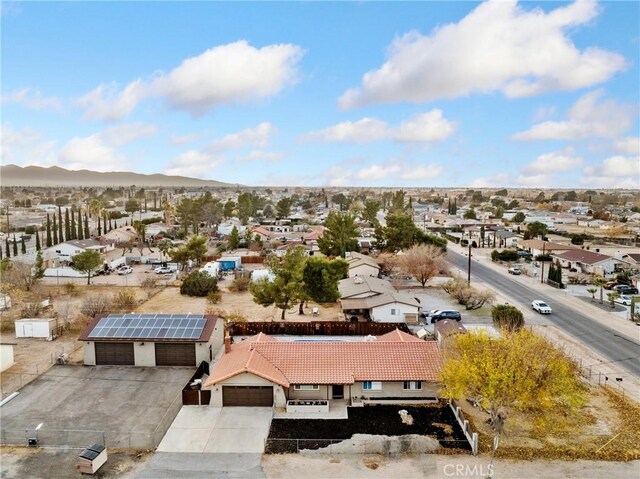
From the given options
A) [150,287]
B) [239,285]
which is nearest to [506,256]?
[239,285]

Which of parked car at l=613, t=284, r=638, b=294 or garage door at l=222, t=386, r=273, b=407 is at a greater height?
parked car at l=613, t=284, r=638, b=294

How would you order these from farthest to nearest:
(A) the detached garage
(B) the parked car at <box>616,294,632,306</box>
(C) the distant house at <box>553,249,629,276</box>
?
(C) the distant house at <box>553,249,629,276</box> → (B) the parked car at <box>616,294,632,306</box> → (A) the detached garage

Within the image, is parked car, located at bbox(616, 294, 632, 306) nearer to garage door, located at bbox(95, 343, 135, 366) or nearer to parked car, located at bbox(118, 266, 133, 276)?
garage door, located at bbox(95, 343, 135, 366)

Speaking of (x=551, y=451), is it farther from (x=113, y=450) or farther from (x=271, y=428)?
(x=113, y=450)

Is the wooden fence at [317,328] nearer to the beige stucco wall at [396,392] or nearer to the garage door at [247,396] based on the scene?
the beige stucco wall at [396,392]

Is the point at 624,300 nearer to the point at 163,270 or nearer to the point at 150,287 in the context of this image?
the point at 150,287

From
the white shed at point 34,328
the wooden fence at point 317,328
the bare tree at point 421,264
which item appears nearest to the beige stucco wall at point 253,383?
the wooden fence at point 317,328

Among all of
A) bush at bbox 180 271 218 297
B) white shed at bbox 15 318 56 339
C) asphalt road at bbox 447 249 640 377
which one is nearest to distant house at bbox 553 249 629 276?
asphalt road at bbox 447 249 640 377

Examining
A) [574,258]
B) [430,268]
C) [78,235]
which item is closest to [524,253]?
[574,258]
